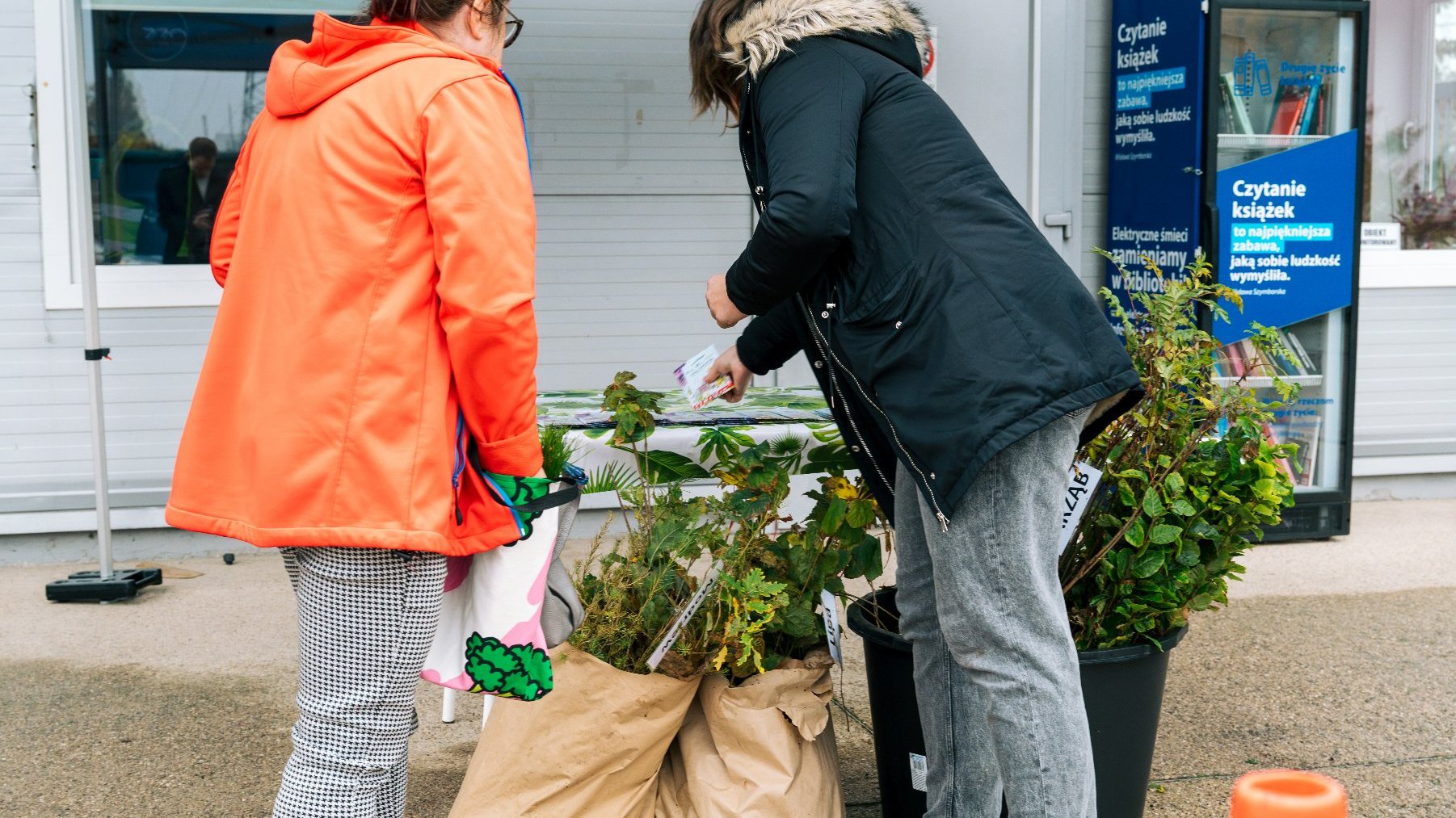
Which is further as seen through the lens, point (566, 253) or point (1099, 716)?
point (566, 253)

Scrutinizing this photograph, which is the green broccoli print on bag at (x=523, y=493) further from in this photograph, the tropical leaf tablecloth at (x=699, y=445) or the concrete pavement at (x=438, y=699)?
the concrete pavement at (x=438, y=699)

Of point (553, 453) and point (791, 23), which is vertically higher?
point (791, 23)

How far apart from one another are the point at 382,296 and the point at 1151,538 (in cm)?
160

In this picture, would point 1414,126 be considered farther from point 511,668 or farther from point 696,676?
point 511,668

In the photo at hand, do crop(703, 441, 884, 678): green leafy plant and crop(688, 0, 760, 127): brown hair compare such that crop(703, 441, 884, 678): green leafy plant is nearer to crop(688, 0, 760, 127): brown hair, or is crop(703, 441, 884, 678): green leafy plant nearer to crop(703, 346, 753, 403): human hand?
crop(703, 346, 753, 403): human hand

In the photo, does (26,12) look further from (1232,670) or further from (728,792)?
(1232,670)

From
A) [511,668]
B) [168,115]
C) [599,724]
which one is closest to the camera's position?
[511,668]

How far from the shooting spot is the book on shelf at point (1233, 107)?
17.6 ft

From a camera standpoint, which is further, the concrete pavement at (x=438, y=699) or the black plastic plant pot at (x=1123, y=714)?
the concrete pavement at (x=438, y=699)

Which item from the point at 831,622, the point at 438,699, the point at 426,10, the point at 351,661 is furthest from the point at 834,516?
the point at 438,699

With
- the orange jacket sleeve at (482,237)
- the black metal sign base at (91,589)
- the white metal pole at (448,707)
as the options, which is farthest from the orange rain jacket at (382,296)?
the black metal sign base at (91,589)

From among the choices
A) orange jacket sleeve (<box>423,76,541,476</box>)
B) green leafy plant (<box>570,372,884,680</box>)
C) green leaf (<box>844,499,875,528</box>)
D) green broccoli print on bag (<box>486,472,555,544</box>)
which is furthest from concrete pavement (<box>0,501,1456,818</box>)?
orange jacket sleeve (<box>423,76,541,476</box>)

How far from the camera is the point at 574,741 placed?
96.6 inches

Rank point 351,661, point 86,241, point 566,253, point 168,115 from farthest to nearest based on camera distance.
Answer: point 566,253 < point 168,115 < point 86,241 < point 351,661
